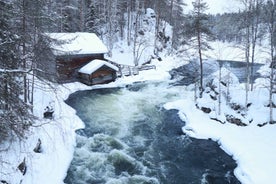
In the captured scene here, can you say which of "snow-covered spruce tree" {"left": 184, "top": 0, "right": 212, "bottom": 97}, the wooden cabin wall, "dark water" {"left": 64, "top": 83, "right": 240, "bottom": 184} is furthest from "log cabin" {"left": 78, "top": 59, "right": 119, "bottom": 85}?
"snow-covered spruce tree" {"left": 184, "top": 0, "right": 212, "bottom": 97}

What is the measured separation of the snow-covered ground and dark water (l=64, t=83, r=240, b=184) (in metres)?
0.56

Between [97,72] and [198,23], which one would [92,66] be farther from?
[198,23]

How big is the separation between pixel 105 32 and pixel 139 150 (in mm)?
33316

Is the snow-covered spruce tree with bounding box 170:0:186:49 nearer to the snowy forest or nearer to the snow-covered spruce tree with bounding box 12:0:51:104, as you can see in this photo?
the snowy forest

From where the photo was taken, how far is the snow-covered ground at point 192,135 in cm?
1289

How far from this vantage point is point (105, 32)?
Result: 47.7m

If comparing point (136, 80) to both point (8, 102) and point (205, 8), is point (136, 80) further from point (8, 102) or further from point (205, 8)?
point (8, 102)

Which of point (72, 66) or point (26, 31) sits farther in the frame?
point (72, 66)

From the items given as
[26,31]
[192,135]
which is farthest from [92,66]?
[26,31]

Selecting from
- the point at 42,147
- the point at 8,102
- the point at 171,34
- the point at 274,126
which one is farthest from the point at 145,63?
the point at 8,102

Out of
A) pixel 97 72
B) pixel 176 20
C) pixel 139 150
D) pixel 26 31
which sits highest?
pixel 176 20

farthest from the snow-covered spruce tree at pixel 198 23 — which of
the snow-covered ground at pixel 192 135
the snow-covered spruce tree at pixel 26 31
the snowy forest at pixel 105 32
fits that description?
the snow-covered spruce tree at pixel 26 31

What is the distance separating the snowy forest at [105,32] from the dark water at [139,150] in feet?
12.4

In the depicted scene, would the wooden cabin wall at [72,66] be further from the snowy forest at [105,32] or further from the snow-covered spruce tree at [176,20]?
the snow-covered spruce tree at [176,20]
